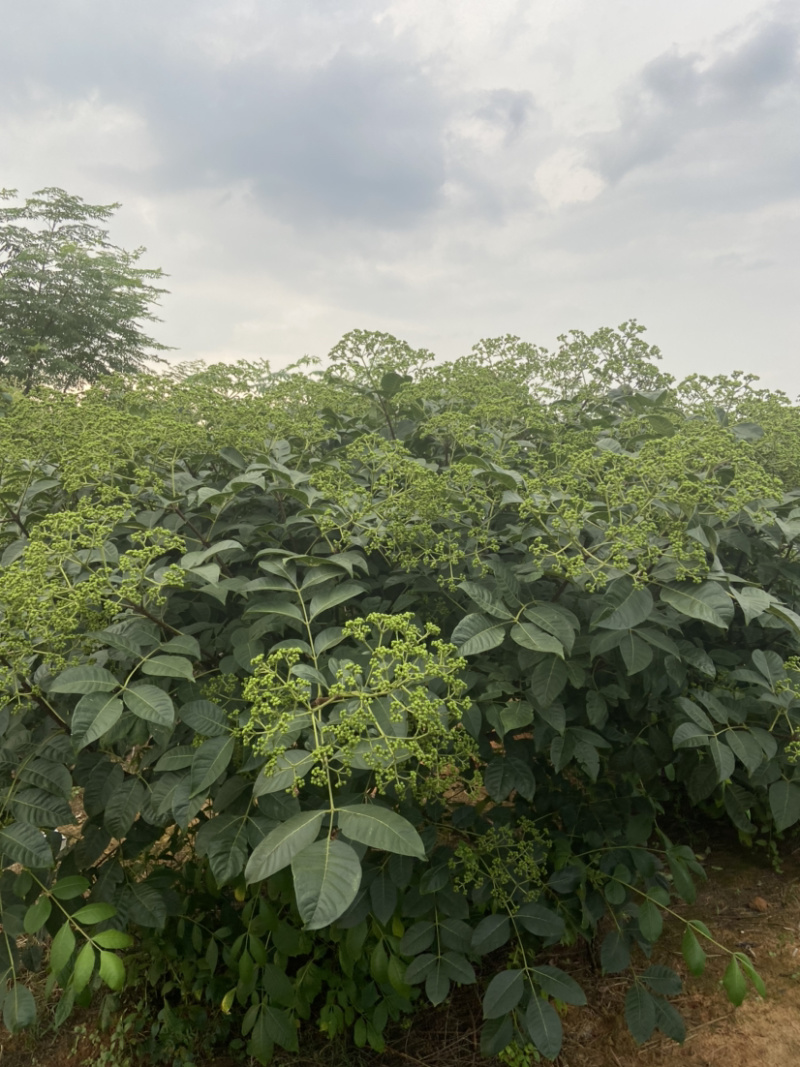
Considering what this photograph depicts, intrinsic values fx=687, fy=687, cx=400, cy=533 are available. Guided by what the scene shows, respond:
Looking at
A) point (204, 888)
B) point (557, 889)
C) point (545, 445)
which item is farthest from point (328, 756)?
point (545, 445)

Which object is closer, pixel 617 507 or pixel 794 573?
pixel 617 507

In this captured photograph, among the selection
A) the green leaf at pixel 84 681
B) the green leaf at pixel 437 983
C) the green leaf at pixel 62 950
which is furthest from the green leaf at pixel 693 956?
the green leaf at pixel 84 681

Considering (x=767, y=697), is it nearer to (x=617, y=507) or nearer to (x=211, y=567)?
(x=617, y=507)

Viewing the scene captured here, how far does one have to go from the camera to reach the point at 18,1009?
1.72m

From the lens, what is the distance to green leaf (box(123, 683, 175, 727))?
1.53m

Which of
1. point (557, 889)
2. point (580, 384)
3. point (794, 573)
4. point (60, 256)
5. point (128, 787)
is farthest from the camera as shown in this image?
point (60, 256)

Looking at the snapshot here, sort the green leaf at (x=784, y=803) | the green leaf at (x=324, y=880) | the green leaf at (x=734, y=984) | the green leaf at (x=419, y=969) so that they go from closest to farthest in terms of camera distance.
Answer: the green leaf at (x=324, y=880) < the green leaf at (x=734, y=984) < the green leaf at (x=419, y=969) < the green leaf at (x=784, y=803)

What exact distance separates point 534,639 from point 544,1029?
112cm

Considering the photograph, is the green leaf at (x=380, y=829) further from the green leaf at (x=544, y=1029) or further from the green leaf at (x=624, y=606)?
the green leaf at (x=544, y=1029)

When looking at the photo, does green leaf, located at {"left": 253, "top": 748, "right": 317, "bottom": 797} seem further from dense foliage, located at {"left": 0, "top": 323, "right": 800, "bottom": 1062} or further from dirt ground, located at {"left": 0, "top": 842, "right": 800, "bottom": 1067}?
dirt ground, located at {"left": 0, "top": 842, "right": 800, "bottom": 1067}

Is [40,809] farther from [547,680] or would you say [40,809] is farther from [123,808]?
[547,680]

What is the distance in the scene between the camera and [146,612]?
5.96 feet

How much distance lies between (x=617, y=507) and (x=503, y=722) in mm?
675

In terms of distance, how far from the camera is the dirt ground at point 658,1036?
2375 millimetres
